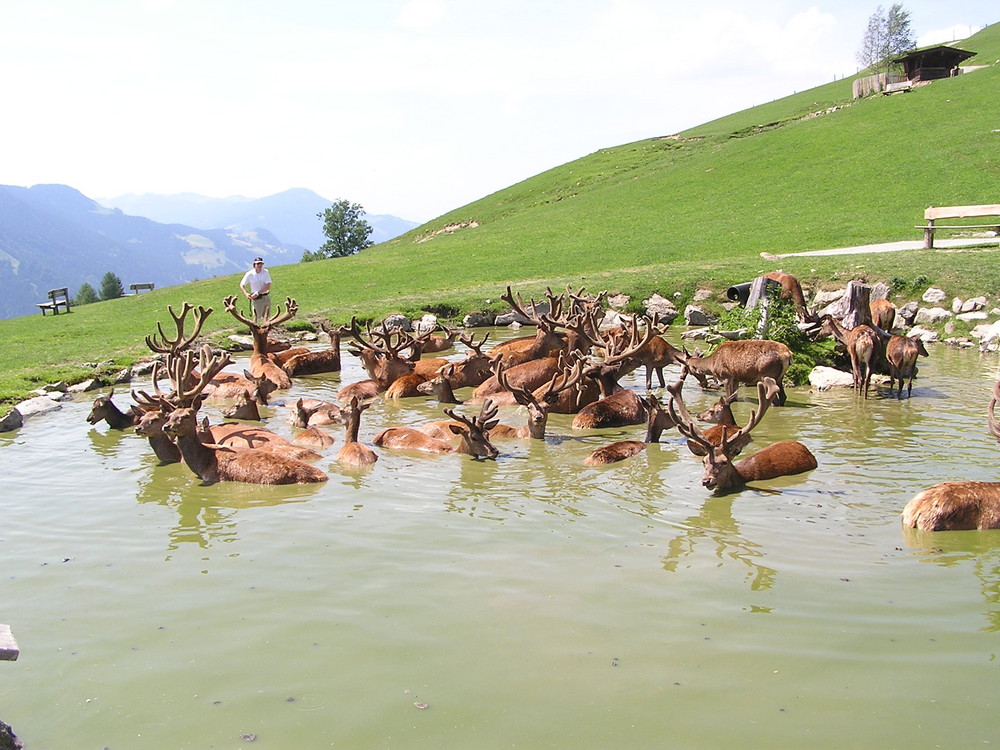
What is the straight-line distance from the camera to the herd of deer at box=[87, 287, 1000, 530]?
8.38 metres

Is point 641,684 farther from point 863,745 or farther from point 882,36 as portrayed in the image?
point 882,36

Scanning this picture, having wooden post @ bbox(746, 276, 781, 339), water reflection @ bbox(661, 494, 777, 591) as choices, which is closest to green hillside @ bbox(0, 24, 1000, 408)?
wooden post @ bbox(746, 276, 781, 339)

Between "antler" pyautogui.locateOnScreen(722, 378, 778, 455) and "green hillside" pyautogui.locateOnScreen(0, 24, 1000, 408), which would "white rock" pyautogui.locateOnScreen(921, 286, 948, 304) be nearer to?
"green hillside" pyautogui.locateOnScreen(0, 24, 1000, 408)

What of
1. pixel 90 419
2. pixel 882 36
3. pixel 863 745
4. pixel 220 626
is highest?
pixel 882 36

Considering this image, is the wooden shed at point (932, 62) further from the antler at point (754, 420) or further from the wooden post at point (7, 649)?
the wooden post at point (7, 649)

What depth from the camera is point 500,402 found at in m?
12.4

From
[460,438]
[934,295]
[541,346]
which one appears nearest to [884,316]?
[934,295]

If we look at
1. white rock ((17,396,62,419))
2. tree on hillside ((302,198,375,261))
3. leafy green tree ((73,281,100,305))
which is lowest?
white rock ((17,396,62,419))

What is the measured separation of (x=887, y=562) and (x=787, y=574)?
73 cm

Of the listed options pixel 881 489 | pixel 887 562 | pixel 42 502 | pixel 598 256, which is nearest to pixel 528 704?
pixel 887 562

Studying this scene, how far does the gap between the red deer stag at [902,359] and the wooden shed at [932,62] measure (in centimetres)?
4678

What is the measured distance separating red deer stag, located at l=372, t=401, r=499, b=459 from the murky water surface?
0.46 metres

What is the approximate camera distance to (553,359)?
1338cm

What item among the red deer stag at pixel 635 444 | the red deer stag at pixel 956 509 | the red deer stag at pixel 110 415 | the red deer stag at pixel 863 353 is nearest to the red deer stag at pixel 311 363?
the red deer stag at pixel 110 415
